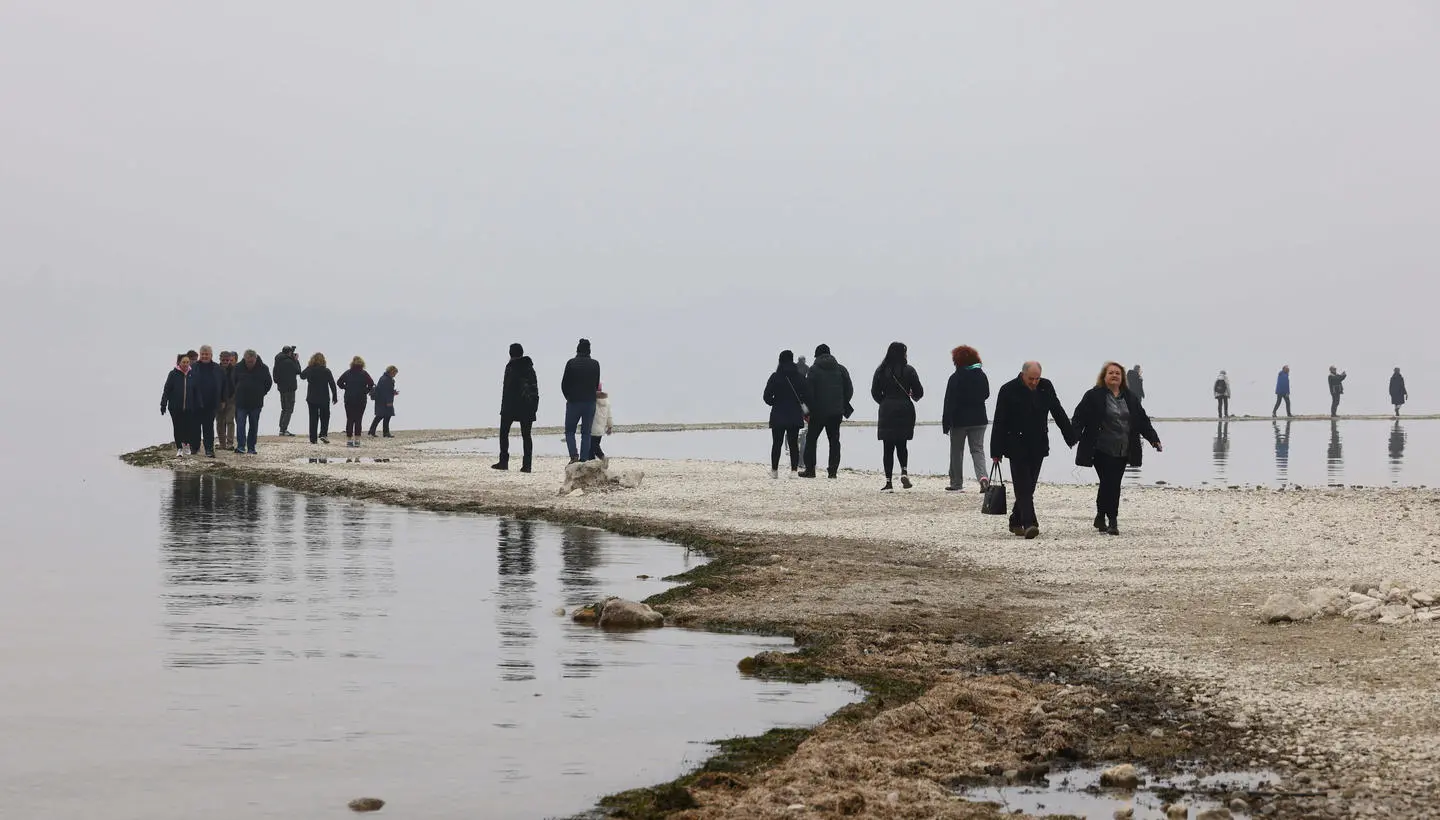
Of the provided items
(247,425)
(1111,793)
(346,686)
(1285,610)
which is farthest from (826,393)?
(1111,793)

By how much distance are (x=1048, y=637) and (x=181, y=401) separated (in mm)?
25798

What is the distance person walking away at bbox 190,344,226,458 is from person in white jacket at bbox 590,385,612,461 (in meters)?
8.46

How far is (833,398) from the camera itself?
26.1 meters

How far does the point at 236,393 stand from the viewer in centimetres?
3466

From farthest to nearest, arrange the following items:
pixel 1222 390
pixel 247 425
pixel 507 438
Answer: pixel 1222 390, pixel 247 425, pixel 507 438

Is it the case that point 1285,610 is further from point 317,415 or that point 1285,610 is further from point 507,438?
point 317,415

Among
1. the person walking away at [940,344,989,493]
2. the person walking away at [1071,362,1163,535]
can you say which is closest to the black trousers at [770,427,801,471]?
the person walking away at [940,344,989,493]

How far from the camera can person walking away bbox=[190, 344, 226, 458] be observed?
32562 millimetres

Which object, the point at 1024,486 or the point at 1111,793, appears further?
the point at 1024,486

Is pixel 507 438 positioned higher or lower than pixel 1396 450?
higher

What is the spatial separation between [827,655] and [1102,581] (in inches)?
174

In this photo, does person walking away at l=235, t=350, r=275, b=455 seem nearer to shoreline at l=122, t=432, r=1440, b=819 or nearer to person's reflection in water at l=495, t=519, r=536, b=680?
shoreline at l=122, t=432, r=1440, b=819

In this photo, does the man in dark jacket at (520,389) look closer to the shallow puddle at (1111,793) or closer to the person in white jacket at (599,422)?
the person in white jacket at (599,422)

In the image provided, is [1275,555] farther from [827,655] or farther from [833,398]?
[833,398]
